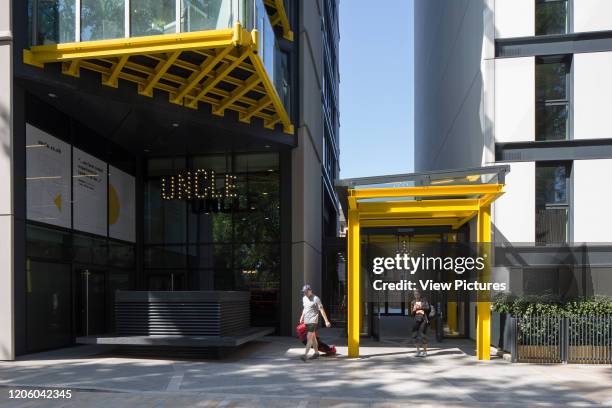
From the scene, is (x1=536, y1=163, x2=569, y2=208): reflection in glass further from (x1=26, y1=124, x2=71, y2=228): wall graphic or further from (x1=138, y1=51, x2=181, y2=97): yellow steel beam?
(x1=26, y1=124, x2=71, y2=228): wall graphic

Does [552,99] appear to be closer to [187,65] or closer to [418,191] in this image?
[418,191]

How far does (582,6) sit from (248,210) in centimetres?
1116

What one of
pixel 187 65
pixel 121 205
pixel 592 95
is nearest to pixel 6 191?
pixel 187 65

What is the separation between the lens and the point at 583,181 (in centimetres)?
1438

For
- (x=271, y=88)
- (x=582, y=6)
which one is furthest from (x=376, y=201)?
(x=582, y=6)

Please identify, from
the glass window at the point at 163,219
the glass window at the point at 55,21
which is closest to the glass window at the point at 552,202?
the glass window at the point at 163,219

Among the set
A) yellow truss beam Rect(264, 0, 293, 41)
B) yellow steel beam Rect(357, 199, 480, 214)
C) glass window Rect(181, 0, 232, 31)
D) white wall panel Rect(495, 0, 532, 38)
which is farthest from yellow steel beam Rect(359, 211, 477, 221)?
yellow truss beam Rect(264, 0, 293, 41)

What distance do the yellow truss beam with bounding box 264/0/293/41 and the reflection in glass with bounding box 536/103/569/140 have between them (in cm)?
777

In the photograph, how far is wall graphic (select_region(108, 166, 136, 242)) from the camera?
17.6m

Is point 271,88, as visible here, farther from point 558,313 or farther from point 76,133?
point 558,313

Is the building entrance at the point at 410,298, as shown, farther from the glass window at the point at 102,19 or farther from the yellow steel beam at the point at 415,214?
the glass window at the point at 102,19

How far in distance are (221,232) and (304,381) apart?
32.3ft

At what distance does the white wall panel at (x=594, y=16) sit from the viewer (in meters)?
14.5

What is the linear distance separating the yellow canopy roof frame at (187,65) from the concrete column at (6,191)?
1.66ft
